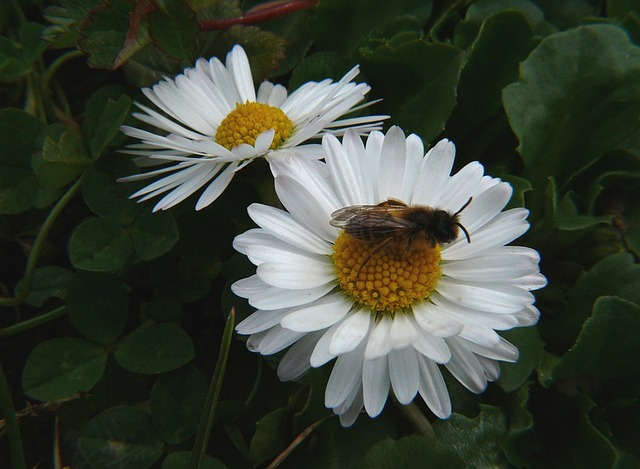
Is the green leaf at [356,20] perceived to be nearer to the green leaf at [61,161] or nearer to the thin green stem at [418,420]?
the green leaf at [61,161]

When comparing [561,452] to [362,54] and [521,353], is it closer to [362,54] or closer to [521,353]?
Result: [521,353]

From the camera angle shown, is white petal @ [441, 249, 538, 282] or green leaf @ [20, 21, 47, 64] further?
green leaf @ [20, 21, 47, 64]

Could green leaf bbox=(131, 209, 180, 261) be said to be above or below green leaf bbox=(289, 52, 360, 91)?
below

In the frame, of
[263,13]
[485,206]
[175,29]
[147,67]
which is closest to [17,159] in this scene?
[147,67]

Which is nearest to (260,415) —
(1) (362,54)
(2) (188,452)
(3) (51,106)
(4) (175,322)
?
(2) (188,452)

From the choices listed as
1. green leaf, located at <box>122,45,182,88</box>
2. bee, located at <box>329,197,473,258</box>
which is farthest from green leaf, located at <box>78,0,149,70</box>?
bee, located at <box>329,197,473,258</box>

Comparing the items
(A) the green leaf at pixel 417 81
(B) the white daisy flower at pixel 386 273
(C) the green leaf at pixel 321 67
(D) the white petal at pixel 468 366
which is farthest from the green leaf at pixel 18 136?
(D) the white petal at pixel 468 366

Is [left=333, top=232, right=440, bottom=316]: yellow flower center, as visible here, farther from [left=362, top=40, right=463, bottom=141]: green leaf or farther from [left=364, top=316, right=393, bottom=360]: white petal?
[left=362, top=40, right=463, bottom=141]: green leaf
